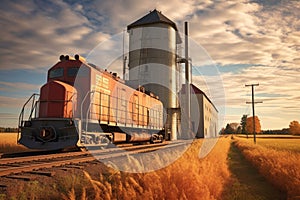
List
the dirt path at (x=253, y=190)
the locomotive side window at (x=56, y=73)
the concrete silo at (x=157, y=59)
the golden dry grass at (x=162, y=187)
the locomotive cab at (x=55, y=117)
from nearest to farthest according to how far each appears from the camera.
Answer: the golden dry grass at (x=162, y=187)
the dirt path at (x=253, y=190)
the locomotive cab at (x=55, y=117)
the locomotive side window at (x=56, y=73)
the concrete silo at (x=157, y=59)

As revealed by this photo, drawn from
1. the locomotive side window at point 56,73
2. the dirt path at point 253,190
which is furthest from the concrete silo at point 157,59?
the dirt path at point 253,190

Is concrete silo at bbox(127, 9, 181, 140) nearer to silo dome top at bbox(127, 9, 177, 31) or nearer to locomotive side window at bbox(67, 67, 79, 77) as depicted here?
silo dome top at bbox(127, 9, 177, 31)

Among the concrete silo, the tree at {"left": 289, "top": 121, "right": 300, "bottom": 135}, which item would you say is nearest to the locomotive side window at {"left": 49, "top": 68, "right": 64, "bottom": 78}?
the concrete silo

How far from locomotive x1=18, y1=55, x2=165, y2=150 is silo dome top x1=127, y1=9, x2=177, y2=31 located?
2015 cm

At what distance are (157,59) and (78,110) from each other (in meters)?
22.1

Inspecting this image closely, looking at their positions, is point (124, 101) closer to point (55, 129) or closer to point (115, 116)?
point (115, 116)

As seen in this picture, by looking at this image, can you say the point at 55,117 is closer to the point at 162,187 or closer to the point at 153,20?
the point at 162,187

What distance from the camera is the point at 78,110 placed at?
41.2ft

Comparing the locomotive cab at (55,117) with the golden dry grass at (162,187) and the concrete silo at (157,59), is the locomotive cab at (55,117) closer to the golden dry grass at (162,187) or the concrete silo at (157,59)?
the golden dry grass at (162,187)

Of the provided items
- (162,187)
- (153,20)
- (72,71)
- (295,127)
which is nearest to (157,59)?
(153,20)

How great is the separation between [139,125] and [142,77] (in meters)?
15.5

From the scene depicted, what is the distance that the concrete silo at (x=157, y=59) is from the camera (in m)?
32.7

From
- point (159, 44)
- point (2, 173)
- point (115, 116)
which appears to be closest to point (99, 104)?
point (115, 116)

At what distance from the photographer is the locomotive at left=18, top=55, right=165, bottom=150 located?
36.0 feet
